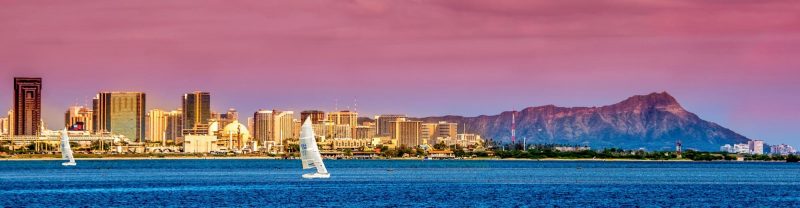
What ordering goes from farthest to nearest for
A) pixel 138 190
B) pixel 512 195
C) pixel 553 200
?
pixel 138 190, pixel 512 195, pixel 553 200

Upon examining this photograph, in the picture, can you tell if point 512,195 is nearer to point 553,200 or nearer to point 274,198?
point 553,200

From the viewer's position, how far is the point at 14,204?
116 metres

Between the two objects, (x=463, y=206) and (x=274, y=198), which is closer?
(x=463, y=206)

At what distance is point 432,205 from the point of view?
116 meters

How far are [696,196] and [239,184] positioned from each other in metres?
56.9

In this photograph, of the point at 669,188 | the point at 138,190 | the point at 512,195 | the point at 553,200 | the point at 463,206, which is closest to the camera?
the point at 463,206

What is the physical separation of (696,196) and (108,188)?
6298 cm

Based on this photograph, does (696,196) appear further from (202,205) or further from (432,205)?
(202,205)

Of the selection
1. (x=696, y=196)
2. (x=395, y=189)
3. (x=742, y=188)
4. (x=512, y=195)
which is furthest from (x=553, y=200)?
(x=742, y=188)

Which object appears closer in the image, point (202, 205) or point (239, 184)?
point (202, 205)

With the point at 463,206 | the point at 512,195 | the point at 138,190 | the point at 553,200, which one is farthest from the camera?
the point at 138,190

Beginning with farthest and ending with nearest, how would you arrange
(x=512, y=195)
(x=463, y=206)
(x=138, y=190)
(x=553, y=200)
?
(x=138, y=190)
(x=512, y=195)
(x=553, y=200)
(x=463, y=206)

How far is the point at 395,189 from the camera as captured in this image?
150500mm

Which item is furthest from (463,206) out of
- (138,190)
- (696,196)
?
(138,190)
